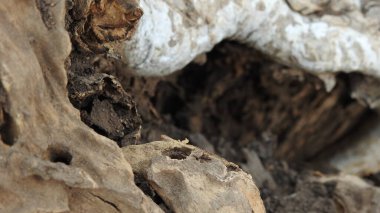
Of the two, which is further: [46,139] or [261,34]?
[261,34]

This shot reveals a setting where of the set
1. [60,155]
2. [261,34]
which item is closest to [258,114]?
[261,34]

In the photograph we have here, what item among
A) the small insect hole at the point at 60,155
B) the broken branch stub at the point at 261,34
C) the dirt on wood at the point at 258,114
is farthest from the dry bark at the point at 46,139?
the dirt on wood at the point at 258,114

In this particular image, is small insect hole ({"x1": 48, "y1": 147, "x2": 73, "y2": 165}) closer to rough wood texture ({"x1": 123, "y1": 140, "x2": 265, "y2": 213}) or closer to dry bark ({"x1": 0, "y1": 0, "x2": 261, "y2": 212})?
dry bark ({"x1": 0, "y1": 0, "x2": 261, "y2": 212})

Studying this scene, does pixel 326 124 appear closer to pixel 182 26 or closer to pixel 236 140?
pixel 236 140

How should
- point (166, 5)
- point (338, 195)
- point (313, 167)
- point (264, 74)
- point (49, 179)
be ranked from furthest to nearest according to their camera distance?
point (313, 167)
point (264, 74)
point (338, 195)
point (166, 5)
point (49, 179)

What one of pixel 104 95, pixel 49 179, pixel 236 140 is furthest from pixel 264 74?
pixel 49 179

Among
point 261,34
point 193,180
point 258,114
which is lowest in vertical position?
point 258,114

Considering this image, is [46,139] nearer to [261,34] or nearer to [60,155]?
[60,155]

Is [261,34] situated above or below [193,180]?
above
